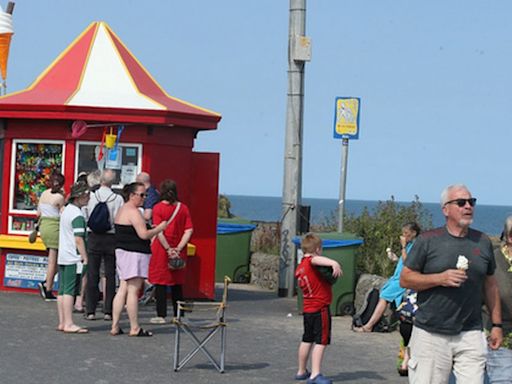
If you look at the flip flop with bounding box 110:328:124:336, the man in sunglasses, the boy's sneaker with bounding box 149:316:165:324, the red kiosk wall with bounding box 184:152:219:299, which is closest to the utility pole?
the red kiosk wall with bounding box 184:152:219:299

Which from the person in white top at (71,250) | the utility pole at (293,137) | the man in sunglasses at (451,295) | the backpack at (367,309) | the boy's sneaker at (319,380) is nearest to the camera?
the man in sunglasses at (451,295)

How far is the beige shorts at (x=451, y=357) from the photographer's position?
748 cm

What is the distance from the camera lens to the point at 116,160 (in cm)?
1603

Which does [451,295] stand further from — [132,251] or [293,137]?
[293,137]

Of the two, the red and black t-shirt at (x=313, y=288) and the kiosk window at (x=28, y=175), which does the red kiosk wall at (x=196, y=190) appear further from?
the red and black t-shirt at (x=313, y=288)

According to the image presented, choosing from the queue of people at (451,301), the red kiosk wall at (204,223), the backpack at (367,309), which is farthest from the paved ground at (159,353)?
the red kiosk wall at (204,223)

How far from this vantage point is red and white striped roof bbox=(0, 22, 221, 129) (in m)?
15.8

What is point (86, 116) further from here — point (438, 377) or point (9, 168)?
point (438, 377)

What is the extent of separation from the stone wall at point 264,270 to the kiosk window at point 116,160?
4468 mm

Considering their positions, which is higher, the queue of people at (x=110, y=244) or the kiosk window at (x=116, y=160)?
the kiosk window at (x=116, y=160)

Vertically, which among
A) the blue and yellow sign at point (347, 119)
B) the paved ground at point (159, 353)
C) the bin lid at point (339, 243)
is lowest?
the paved ground at point (159, 353)

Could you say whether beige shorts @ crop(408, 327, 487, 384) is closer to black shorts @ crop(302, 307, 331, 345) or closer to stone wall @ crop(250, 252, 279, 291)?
black shorts @ crop(302, 307, 331, 345)

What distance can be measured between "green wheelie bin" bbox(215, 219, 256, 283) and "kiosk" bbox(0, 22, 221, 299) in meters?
4.03

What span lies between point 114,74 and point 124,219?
5116 mm
